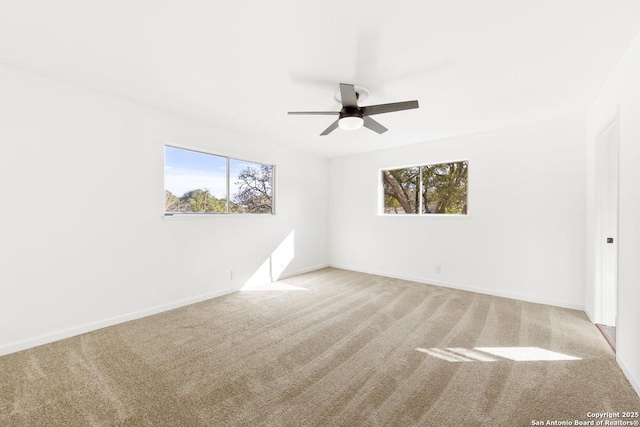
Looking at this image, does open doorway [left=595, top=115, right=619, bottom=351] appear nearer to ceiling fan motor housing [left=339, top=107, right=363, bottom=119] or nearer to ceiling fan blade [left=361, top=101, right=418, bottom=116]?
ceiling fan blade [left=361, top=101, right=418, bottom=116]

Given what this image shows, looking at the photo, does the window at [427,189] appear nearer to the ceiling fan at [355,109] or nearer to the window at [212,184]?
the ceiling fan at [355,109]

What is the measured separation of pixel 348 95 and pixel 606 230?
3.08m

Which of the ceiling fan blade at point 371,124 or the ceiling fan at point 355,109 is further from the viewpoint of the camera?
the ceiling fan blade at point 371,124

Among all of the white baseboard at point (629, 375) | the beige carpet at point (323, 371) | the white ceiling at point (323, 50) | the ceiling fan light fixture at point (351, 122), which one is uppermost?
the white ceiling at point (323, 50)

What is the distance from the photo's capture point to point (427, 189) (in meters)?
4.64

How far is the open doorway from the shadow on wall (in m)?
3.57

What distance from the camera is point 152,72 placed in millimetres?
2334

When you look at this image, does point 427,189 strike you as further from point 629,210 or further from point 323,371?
point 323,371

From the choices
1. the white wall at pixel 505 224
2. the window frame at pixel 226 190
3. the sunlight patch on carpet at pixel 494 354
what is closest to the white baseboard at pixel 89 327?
the window frame at pixel 226 190

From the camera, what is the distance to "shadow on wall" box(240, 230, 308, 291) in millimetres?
4227

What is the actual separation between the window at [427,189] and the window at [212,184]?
7.72 ft

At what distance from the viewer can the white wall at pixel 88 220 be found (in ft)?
7.53

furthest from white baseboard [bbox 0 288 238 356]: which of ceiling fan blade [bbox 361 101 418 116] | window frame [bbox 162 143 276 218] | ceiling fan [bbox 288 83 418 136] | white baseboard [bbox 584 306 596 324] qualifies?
white baseboard [bbox 584 306 596 324]

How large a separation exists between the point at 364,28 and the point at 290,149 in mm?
3332
